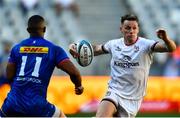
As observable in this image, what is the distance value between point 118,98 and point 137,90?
26 centimetres

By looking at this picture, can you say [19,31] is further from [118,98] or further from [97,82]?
[118,98]

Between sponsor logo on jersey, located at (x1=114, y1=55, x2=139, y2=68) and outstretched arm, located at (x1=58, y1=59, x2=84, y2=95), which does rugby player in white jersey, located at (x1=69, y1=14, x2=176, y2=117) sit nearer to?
sponsor logo on jersey, located at (x1=114, y1=55, x2=139, y2=68)

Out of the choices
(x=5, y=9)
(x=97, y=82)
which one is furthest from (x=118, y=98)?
(x=5, y=9)

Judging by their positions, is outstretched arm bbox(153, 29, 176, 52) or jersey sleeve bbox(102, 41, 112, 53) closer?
outstretched arm bbox(153, 29, 176, 52)

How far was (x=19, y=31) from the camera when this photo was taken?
834 inches

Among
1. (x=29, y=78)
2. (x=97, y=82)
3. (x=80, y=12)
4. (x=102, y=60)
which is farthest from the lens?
(x=80, y=12)

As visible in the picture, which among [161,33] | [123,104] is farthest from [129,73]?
[161,33]

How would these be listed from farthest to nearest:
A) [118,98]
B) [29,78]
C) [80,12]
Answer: [80,12] < [118,98] < [29,78]

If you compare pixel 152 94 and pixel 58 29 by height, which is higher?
pixel 58 29

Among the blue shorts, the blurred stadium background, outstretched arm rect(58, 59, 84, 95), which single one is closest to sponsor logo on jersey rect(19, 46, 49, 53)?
outstretched arm rect(58, 59, 84, 95)

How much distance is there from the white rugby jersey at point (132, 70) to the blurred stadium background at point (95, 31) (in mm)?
8321

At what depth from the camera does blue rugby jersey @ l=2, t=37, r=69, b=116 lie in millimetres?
8273

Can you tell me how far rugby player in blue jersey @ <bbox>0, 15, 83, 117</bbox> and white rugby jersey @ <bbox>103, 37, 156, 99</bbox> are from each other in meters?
1.22

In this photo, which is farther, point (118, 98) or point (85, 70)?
point (85, 70)
